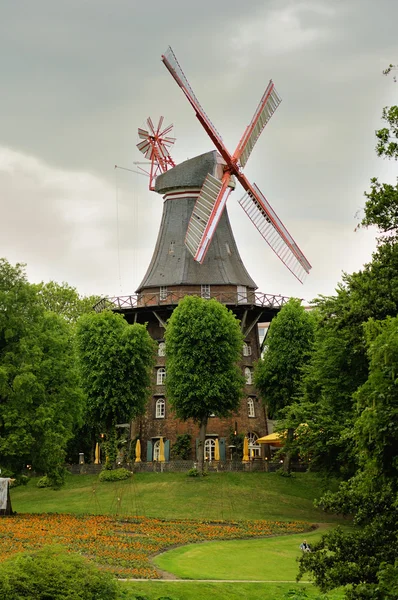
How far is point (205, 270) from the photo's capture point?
219ft

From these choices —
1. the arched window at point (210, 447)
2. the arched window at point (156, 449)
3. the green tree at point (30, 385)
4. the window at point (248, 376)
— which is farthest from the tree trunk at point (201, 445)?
the green tree at point (30, 385)

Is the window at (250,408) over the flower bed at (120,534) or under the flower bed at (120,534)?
over

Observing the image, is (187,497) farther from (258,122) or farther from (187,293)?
(258,122)

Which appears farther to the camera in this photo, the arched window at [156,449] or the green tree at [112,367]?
the arched window at [156,449]

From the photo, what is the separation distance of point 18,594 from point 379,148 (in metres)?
13.4

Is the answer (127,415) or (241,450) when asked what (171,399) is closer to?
(127,415)

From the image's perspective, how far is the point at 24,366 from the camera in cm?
4116

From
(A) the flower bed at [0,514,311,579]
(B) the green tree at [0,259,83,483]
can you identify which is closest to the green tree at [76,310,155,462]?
(B) the green tree at [0,259,83,483]

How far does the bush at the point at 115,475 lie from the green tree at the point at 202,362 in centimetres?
498

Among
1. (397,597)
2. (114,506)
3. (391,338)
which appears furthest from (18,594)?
(114,506)

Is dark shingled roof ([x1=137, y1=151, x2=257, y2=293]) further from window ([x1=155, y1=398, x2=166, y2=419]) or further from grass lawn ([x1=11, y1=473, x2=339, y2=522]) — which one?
grass lawn ([x1=11, y1=473, x2=339, y2=522])

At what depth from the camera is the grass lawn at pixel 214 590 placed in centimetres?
2305

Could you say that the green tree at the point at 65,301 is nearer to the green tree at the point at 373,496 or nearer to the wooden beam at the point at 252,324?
the wooden beam at the point at 252,324

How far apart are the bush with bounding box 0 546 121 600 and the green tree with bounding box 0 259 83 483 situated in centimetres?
2073
